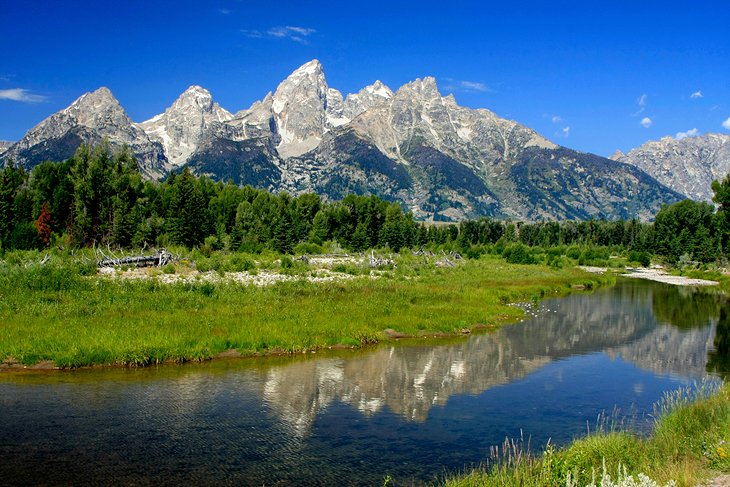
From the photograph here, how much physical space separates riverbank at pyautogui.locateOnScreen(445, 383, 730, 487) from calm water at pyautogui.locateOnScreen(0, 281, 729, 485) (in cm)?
262

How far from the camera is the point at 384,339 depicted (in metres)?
35.2

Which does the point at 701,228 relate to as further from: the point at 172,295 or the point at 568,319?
the point at 172,295

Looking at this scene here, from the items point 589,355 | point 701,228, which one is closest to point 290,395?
point 589,355

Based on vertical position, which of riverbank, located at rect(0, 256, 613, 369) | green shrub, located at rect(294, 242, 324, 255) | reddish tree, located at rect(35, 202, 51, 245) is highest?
reddish tree, located at rect(35, 202, 51, 245)

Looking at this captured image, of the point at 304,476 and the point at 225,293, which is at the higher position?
the point at 225,293

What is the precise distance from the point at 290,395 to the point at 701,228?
421 ft

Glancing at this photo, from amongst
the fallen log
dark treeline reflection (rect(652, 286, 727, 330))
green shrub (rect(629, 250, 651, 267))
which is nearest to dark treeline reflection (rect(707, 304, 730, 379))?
dark treeline reflection (rect(652, 286, 727, 330))

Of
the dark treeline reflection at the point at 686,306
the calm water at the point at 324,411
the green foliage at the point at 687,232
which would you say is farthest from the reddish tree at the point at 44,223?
the green foliage at the point at 687,232

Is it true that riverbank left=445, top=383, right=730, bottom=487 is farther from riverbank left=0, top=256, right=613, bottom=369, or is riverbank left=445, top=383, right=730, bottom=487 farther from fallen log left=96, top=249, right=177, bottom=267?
fallen log left=96, top=249, right=177, bottom=267

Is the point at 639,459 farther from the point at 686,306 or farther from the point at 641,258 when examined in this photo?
the point at 641,258

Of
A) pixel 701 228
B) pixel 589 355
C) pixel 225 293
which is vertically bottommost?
pixel 589 355

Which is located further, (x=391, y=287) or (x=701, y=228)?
(x=701, y=228)

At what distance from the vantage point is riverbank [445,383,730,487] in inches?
494

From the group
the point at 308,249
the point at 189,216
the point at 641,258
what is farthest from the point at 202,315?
the point at 641,258
